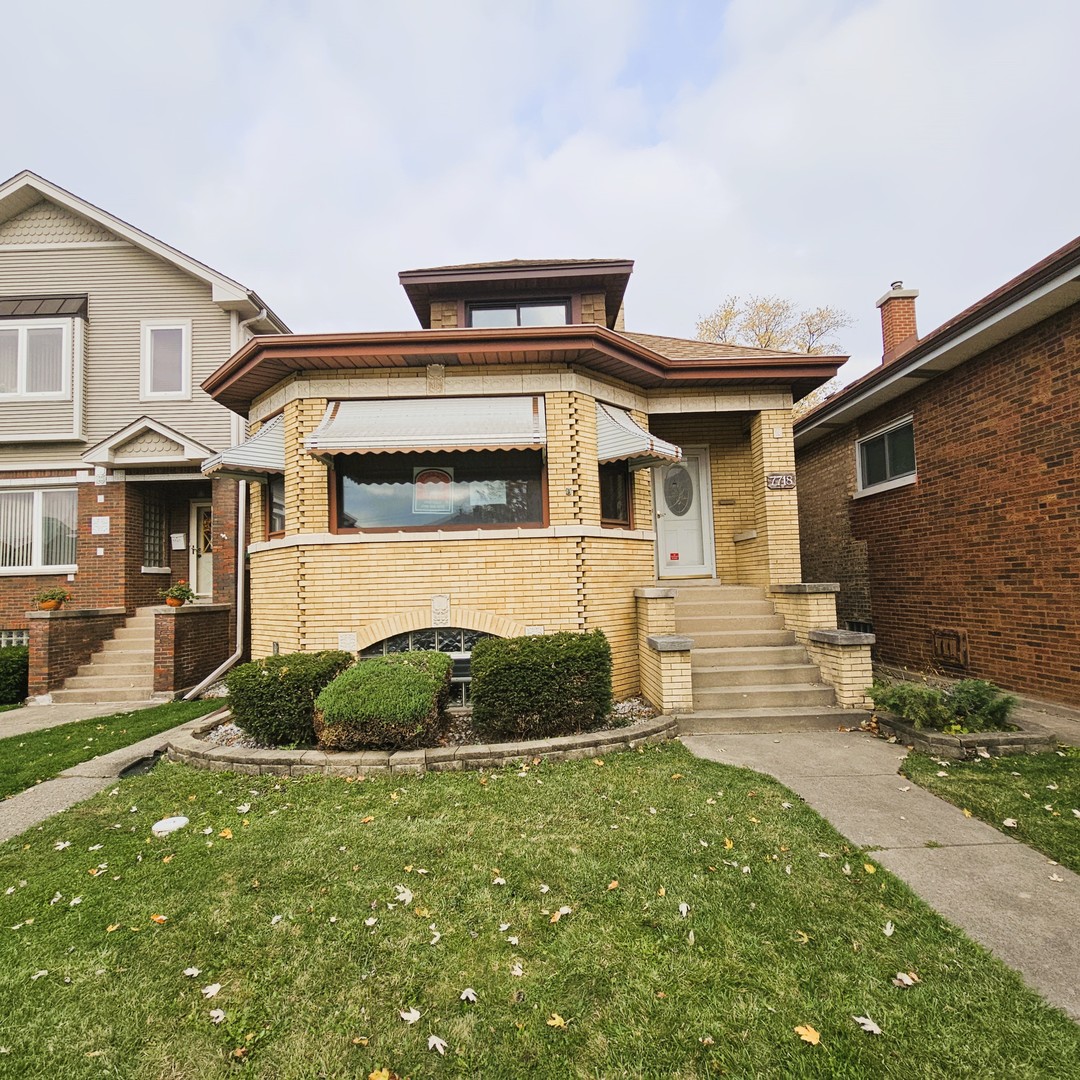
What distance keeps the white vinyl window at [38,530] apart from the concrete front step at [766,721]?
12874mm

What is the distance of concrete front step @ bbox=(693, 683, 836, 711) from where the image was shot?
6.82 metres

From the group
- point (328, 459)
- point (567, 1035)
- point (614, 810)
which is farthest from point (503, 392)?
point (567, 1035)

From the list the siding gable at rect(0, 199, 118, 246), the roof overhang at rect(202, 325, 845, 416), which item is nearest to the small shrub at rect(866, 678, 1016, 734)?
the roof overhang at rect(202, 325, 845, 416)

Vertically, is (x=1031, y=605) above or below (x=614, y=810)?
above

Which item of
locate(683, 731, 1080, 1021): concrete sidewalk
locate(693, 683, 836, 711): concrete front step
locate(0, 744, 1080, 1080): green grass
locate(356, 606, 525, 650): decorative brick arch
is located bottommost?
locate(683, 731, 1080, 1021): concrete sidewalk

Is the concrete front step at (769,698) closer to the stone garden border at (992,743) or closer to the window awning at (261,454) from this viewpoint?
the stone garden border at (992,743)

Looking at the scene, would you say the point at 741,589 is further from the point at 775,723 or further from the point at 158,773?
the point at 158,773

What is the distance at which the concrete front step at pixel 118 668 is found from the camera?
998 cm

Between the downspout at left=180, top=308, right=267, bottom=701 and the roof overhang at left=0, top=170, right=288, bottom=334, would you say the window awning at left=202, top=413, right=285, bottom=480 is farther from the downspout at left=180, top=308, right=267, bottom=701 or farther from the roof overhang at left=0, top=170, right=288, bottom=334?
the roof overhang at left=0, top=170, right=288, bottom=334

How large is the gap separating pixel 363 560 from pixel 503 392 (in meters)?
3.05

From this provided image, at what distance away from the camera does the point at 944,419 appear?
8.53 m

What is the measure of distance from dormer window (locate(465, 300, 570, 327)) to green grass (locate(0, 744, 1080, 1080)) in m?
8.53

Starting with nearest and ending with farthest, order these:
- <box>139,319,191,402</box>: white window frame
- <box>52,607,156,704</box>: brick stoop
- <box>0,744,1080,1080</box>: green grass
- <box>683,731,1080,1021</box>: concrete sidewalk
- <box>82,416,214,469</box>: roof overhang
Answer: <box>0,744,1080,1080</box>: green grass, <box>683,731,1080,1021</box>: concrete sidewalk, <box>52,607,156,704</box>: brick stoop, <box>82,416,214,469</box>: roof overhang, <box>139,319,191,402</box>: white window frame

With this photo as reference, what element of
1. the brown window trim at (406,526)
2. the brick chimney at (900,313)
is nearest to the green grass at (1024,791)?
the brown window trim at (406,526)
